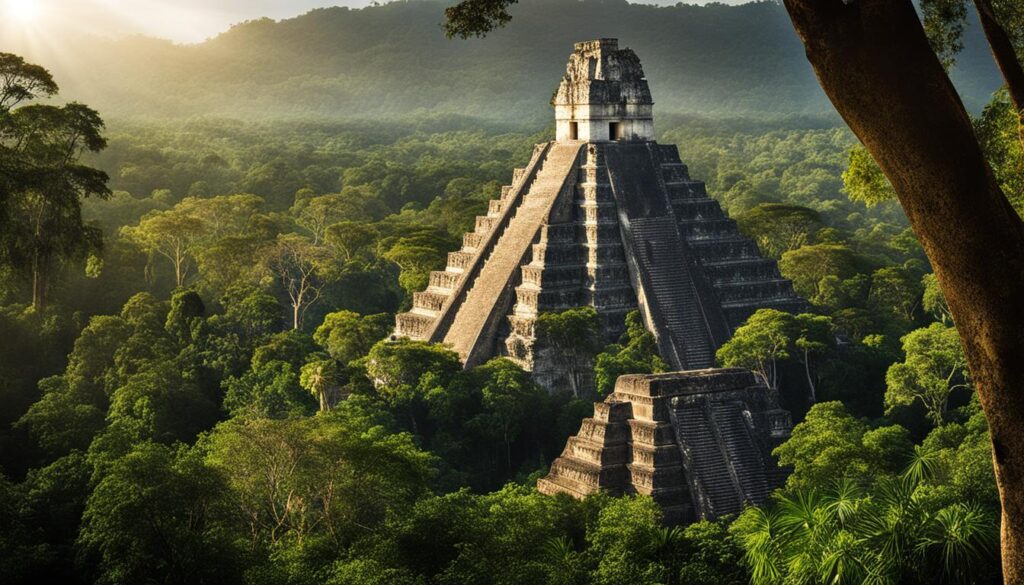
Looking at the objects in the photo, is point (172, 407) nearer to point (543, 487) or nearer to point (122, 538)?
point (543, 487)

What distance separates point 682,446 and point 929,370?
7304 mm

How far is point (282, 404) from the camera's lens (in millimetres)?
29359

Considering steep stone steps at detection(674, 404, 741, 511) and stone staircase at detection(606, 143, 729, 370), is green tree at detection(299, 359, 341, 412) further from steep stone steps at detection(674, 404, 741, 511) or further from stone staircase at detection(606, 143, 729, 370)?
stone staircase at detection(606, 143, 729, 370)

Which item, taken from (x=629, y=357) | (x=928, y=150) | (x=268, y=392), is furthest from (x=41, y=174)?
(x=928, y=150)

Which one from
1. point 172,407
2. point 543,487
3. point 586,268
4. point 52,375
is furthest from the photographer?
point 586,268

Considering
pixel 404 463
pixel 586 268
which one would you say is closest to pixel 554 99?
pixel 586 268

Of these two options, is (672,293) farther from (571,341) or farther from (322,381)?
(322,381)

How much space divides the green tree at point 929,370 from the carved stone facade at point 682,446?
4358 millimetres

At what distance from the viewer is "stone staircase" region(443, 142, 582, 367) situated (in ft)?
113

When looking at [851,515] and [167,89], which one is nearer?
[851,515]

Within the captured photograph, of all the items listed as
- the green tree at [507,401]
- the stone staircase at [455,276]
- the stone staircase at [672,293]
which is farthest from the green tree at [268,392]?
the stone staircase at [672,293]

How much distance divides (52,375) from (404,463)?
1354 cm

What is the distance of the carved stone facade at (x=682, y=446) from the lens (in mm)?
24047

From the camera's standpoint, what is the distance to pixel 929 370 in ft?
92.3
